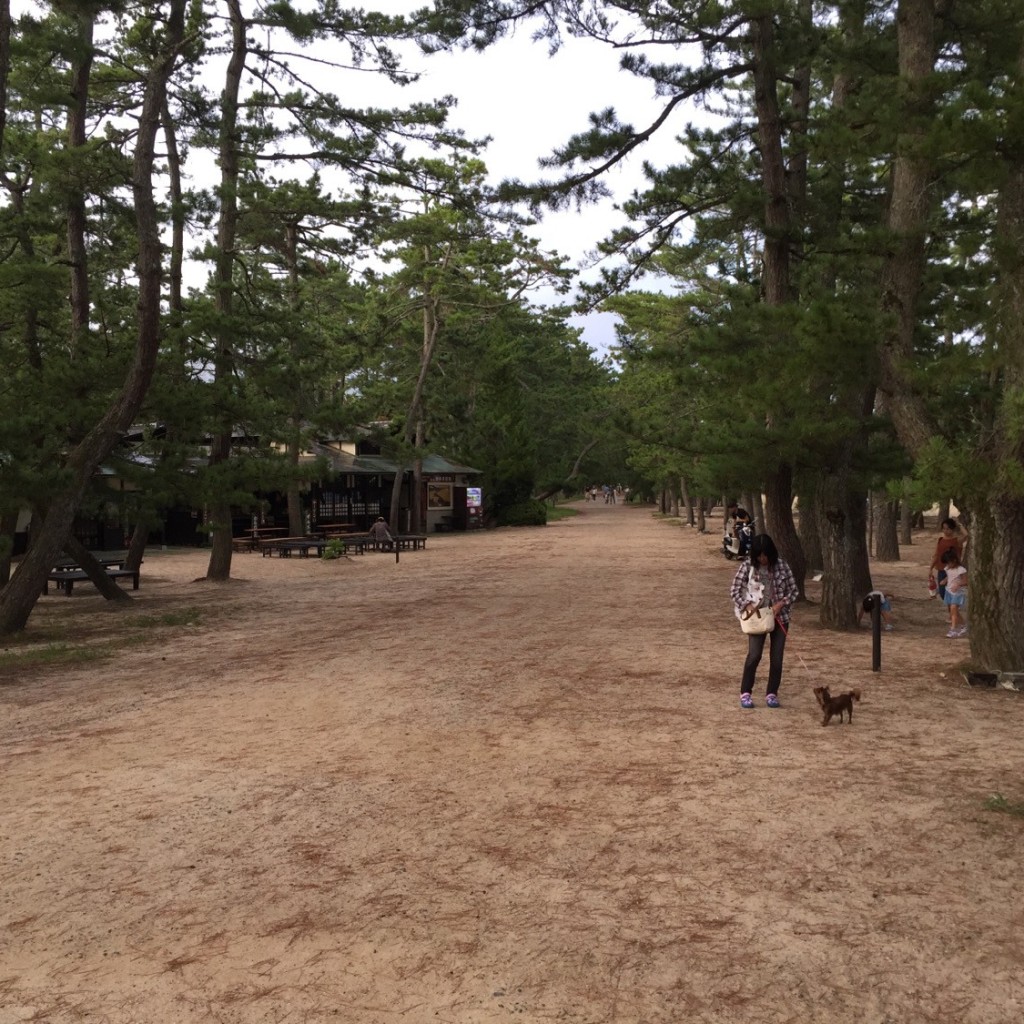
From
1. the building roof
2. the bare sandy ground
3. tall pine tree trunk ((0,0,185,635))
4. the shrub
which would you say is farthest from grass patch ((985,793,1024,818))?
the building roof

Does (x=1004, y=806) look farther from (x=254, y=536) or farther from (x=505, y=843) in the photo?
(x=254, y=536)

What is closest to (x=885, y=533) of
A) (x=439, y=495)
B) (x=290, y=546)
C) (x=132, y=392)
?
(x=290, y=546)

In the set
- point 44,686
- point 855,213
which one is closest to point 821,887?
point 44,686

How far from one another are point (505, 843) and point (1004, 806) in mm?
2800

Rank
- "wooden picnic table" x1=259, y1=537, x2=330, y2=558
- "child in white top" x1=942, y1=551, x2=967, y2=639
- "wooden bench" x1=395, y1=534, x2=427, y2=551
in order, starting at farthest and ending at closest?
Result: "wooden bench" x1=395, y1=534, x2=427, y2=551, "wooden picnic table" x1=259, y1=537, x2=330, y2=558, "child in white top" x1=942, y1=551, x2=967, y2=639

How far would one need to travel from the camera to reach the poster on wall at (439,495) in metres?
40.9

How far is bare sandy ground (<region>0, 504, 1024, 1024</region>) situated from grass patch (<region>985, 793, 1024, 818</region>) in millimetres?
109

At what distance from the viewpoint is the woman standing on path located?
7535 millimetres

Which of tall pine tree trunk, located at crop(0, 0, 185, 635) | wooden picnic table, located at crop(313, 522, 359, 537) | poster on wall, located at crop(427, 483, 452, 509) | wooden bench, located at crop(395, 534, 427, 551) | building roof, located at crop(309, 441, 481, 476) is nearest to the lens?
tall pine tree trunk, located at crop(0, 0, 185, 635)

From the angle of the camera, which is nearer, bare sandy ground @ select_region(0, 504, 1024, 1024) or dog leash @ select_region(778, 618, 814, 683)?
bare sandy ground @ select_region(0, 504, 1024, 1024)

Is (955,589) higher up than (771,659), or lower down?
higher up

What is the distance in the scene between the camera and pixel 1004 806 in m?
5.11

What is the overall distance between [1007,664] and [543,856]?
19.3ft

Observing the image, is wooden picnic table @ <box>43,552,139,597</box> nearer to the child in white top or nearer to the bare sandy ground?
the bare sandy ground
